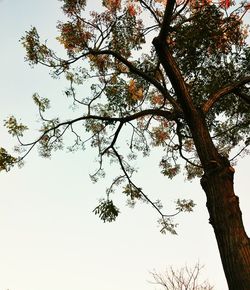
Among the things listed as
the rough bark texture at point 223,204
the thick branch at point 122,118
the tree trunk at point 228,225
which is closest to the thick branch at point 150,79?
the thick branch at point 122,118

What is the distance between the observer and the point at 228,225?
16.1ft

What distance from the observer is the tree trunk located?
459 cm

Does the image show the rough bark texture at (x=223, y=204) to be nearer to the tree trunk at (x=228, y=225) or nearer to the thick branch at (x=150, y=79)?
the tree trunk at (x=228, y=225)

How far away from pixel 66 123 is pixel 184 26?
3807mm

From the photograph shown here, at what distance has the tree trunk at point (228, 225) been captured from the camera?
181 inches

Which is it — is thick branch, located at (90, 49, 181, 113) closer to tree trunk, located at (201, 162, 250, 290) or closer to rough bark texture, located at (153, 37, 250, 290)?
rough bark texture, located at (153, 37, 250, 290)

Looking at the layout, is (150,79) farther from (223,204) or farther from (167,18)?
(223,204)

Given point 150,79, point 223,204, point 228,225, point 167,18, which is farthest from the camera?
point 150,79

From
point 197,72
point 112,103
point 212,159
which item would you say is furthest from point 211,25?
point 212,159

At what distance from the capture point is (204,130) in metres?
6.01

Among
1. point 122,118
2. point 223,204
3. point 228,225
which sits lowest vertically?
point 228,225

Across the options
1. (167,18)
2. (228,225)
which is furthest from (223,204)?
(167,18)

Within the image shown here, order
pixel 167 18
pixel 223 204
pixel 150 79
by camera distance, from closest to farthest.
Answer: pixel 223 204 → pixel 167 18 → pixel 150 79

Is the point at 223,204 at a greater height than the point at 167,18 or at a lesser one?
lesser
